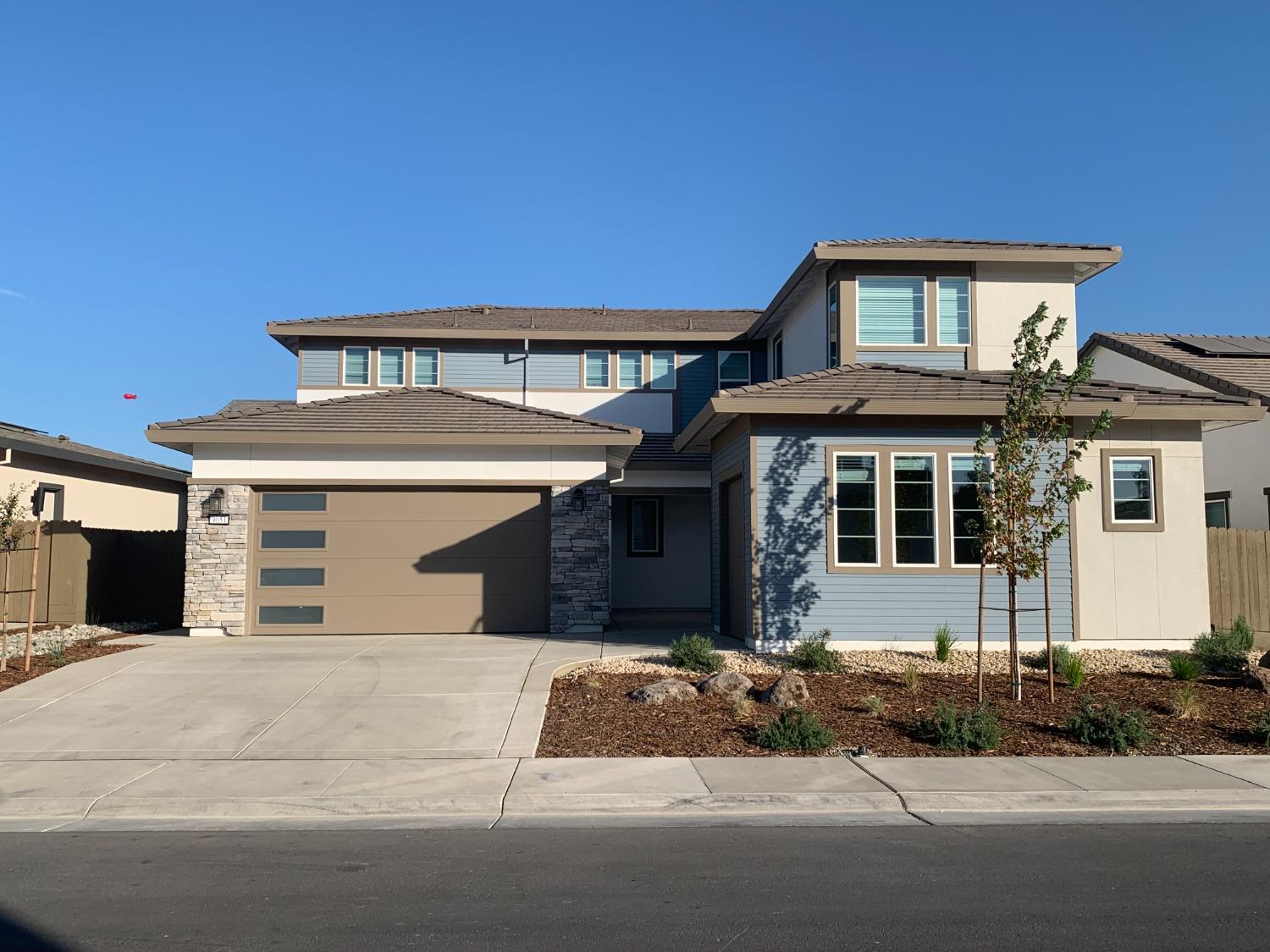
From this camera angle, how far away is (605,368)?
23656mm

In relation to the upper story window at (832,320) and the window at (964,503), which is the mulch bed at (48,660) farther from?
the window at (964,503)

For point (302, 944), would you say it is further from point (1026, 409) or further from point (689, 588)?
point (689, 588)

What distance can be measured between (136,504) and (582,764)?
19.9 m

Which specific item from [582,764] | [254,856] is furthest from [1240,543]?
[254,856]

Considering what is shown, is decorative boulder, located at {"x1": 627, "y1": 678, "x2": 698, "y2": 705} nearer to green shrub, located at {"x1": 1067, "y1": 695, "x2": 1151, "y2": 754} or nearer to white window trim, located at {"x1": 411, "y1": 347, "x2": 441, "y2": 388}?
green shrub, located at {"x1": 1067, "y1": 695, "x2": 1151, "y2": 754}

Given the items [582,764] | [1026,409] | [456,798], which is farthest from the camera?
[1026,409]

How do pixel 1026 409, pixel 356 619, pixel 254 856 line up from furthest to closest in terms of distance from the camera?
pixel 356 619
pixel 1026 409
pixel 254 856

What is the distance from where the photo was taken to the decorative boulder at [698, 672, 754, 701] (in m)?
11.6

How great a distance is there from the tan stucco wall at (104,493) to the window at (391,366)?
22.4ft

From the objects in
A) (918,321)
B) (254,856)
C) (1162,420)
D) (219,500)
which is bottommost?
(254,856)

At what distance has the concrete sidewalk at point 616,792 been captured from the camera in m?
7.85

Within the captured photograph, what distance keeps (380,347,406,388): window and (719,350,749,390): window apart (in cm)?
737

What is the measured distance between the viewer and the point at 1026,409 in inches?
454

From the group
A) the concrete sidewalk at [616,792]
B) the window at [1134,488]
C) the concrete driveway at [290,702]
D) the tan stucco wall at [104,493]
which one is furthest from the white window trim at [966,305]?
the tan stucco wall at [104,493]
